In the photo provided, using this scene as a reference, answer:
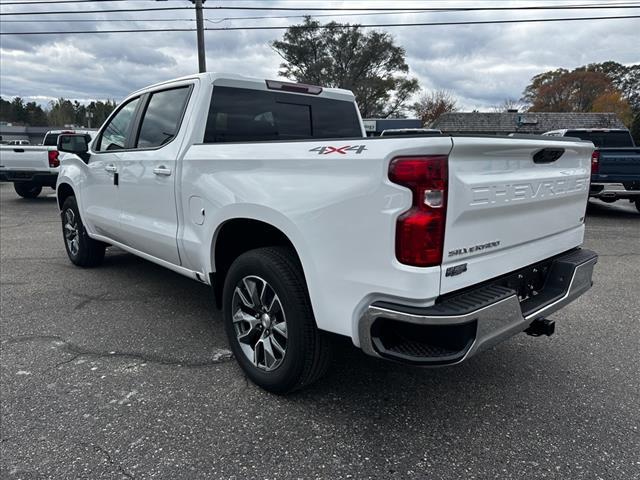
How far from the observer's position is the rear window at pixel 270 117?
3.65m

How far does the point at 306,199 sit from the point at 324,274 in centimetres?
40

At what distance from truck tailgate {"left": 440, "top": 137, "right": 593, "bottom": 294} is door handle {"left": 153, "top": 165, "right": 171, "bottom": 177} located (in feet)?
7.37

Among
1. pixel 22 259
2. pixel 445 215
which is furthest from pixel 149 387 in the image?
pixel 22 259

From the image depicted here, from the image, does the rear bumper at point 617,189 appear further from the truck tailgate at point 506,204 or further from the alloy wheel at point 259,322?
the alloy wheel at point 259,322

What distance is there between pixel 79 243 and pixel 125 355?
2.82 meters

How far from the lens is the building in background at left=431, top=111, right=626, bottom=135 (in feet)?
144

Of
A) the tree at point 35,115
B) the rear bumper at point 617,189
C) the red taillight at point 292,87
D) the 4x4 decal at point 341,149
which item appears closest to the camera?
the 4x4 decal at point 341,149

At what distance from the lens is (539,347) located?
3.63 metres

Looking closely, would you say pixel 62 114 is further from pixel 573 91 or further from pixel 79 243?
pixel 79 243

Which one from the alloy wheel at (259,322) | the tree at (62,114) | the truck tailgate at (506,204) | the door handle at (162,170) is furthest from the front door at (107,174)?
the tree at (62,114)

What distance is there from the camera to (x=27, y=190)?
1412 centimetres

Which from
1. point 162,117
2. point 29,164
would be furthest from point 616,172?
point 29,164

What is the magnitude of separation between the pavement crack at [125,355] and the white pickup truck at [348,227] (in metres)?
0.37

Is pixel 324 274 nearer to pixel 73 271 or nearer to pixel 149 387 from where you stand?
pixel 149 387
